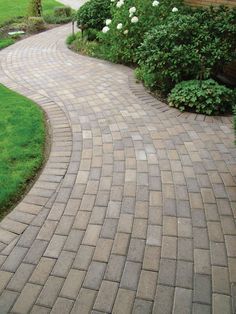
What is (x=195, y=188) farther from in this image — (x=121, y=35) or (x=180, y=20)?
(x=121, y=35)

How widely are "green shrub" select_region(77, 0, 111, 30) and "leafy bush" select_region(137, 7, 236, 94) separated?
3.89m

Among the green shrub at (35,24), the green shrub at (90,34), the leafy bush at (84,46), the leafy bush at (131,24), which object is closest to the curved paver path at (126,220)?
the leafy bush at (131,24)

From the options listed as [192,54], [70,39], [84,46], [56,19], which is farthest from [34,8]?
[192,54]

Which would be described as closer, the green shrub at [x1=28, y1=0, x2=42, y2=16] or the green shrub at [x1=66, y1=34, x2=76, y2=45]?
the green shrub at [x1=66, y1=34, x2=76, y2=45]

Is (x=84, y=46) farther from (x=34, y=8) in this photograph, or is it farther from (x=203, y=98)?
(x=34, y=8)

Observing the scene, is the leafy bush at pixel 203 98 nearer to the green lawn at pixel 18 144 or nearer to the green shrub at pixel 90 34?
the green lawn at pixel 18 144

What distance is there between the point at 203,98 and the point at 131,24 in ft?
10.4

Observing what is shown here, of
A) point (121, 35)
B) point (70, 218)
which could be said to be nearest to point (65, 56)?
point (121, 35)

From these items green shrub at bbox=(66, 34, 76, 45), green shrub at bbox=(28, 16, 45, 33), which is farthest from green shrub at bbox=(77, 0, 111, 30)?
green shrub at bbox=(28, 16, 45, 33)

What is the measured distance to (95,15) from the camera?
31.0ft

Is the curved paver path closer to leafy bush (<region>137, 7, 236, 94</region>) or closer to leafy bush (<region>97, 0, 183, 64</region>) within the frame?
leafy bush (<region>137, 7, 236, 94</region>)

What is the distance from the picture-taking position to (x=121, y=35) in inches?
304

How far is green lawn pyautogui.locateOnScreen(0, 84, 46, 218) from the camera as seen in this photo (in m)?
3.71

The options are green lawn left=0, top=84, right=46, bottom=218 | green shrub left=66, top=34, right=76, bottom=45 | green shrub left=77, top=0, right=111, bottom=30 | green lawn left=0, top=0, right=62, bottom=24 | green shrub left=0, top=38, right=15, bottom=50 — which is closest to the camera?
green lawn left=0, top=84, right=46, bottom=218
